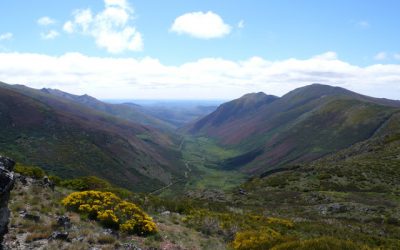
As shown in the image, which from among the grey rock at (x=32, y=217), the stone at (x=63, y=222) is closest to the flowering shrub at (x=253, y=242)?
the stone at (x=63, y=222)

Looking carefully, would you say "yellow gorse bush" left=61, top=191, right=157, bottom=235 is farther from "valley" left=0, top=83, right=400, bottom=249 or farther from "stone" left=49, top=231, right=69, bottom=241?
"stone" left=49, top=231, right=69, bottom=241

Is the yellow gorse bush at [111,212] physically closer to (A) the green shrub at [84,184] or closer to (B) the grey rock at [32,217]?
(B) the grey rock at [32,217]

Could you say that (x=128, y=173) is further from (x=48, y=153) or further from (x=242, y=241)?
(x=242, y=241)

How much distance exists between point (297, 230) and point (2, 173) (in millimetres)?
22295

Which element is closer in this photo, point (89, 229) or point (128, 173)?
point (89, 229)

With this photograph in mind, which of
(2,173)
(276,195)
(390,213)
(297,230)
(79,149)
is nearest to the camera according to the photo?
(2,173)

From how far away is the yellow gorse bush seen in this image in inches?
799

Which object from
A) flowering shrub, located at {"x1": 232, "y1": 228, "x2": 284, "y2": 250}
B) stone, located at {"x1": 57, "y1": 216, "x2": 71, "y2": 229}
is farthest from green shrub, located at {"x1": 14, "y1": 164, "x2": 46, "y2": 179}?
flowering shrub, located at {"x1": 232, "y1": 228, "x2": 284, "y2": 250}

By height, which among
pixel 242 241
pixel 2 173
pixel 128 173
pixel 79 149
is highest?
pixel 2 173

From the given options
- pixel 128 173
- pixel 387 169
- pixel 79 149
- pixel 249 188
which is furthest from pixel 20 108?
pixel 387 169

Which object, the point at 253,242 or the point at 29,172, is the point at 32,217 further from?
the point at 29,172

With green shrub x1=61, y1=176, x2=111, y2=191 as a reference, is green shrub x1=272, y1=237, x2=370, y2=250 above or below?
above

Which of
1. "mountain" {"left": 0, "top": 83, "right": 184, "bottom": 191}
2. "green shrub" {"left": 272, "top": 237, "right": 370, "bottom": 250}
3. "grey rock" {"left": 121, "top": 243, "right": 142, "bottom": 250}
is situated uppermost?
"green shrub" {"left": 272, "top": 237, "right": 370, "bottom": 250}

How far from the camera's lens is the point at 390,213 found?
38.6 meters
